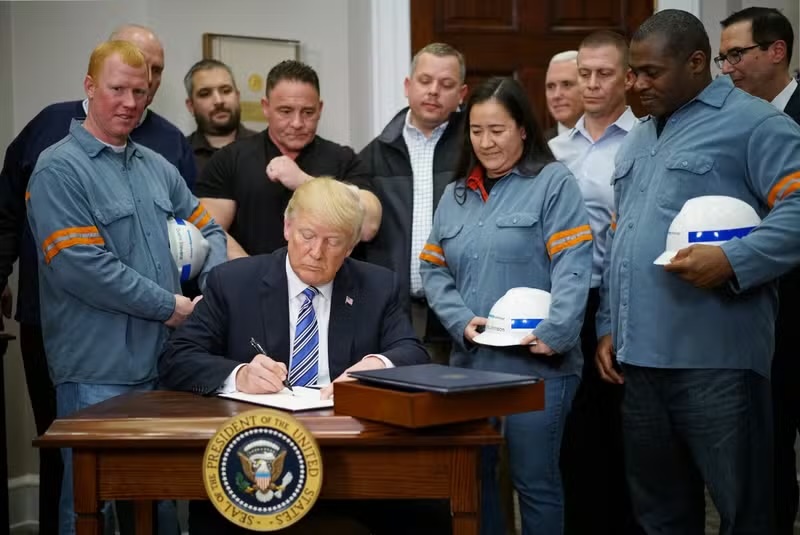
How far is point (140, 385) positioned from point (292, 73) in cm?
121

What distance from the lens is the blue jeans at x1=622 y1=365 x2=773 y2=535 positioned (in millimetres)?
2535

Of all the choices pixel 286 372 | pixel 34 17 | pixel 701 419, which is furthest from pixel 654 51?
pixel 34 17

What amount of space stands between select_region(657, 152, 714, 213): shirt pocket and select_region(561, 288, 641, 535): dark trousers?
1071 millimetres

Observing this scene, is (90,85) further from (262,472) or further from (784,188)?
(784,188)

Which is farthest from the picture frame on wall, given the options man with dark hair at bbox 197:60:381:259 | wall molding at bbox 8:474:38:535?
wall molding at bbox 8:474:38:535

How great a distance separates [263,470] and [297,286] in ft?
2.50

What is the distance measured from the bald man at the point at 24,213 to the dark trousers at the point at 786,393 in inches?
77.3

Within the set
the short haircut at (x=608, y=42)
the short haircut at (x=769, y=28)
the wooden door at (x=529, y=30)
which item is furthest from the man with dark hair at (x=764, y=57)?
the wooden door at (x=529, y=30)

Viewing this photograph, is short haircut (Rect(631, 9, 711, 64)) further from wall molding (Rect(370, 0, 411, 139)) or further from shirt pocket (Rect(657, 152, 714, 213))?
wall molding (Rect(370, 0, 411, 139))

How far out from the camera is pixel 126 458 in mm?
2064

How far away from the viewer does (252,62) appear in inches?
188

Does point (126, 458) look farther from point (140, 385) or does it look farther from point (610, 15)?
point (610, 15)

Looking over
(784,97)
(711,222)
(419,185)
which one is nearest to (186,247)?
(419,185)

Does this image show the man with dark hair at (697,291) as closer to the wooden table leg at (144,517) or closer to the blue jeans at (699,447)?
the blue jeans at (699,447)
